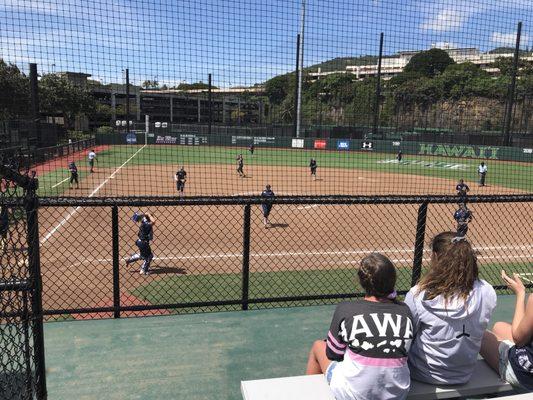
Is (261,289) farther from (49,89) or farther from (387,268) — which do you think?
(49,89)

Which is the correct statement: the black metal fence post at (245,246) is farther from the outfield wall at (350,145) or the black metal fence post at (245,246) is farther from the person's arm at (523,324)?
the outfield wall at (350,145)

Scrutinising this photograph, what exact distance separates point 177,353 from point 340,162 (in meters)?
36.0

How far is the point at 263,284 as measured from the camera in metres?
9.06

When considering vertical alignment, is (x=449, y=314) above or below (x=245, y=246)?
above

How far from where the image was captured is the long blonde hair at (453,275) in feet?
9.23

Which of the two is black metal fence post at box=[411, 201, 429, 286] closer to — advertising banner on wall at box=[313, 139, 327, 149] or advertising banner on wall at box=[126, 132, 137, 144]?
advertising banner on wall at box=[313, 139, 327, 149]

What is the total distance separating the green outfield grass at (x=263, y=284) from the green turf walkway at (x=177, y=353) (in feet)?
10.2

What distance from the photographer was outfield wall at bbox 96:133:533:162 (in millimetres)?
39047

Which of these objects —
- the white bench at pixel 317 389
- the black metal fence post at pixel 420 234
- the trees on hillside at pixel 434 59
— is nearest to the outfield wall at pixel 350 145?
the trees on hillside at pixel 434 59

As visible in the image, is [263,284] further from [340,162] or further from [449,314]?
[340,162]

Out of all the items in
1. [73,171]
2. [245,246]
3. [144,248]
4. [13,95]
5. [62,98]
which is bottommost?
[144,248]

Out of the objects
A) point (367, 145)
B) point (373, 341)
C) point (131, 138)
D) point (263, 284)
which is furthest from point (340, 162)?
point (373, 341)

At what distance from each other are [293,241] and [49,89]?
36.4 metres

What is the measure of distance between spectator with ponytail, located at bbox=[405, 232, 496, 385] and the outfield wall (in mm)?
33300
